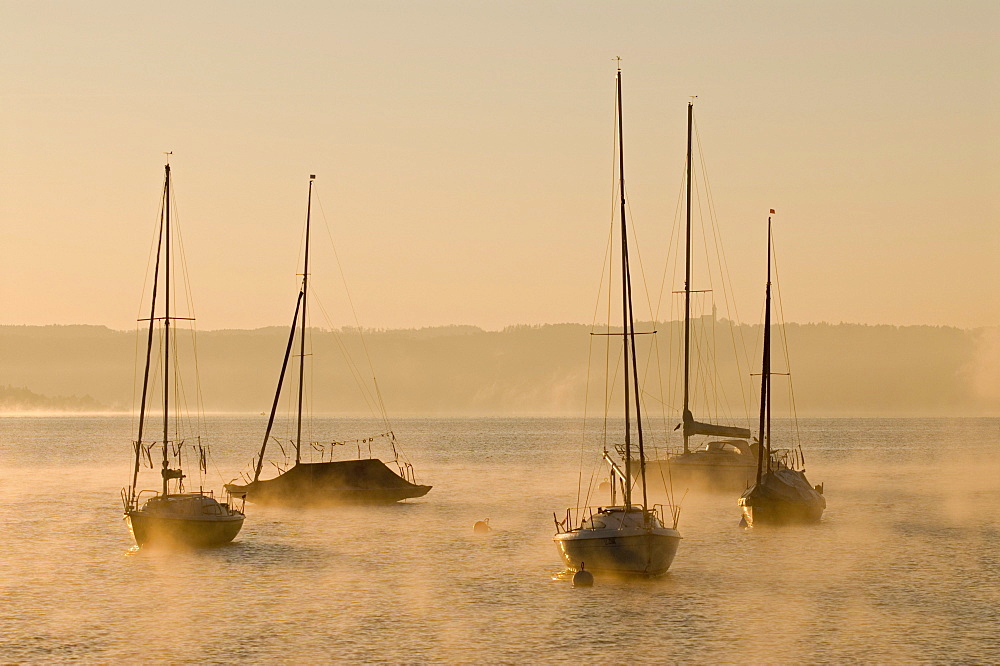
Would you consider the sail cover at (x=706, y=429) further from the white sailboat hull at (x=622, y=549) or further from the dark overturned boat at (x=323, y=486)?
the white sailboat hull at (x=622, y=549)

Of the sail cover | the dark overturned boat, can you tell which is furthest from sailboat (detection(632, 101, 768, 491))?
the dark overturned boat

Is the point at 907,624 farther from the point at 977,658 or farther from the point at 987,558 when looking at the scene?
the point at 987,558

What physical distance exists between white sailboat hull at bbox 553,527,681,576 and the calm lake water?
1060mm

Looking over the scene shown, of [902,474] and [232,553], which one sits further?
[902,474]

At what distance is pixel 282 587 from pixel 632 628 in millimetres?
18798

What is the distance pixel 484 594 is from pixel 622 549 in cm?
713

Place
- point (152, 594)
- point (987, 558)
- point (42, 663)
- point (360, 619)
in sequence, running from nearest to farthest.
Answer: point (42, 663)
point (360, 619)
point (152, 594)
point (987, 558)

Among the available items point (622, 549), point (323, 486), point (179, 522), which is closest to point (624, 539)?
point (622, 549)

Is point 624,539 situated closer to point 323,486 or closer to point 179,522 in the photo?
point 179,522

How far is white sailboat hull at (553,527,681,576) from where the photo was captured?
174 ft

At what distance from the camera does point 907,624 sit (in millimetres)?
49344

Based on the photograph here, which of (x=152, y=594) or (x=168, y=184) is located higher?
(x=168, y=184)

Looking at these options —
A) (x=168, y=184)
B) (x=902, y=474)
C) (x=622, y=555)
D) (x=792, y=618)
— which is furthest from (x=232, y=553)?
(x=902, y=474)

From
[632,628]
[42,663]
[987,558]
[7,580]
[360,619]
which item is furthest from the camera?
[987,558]
